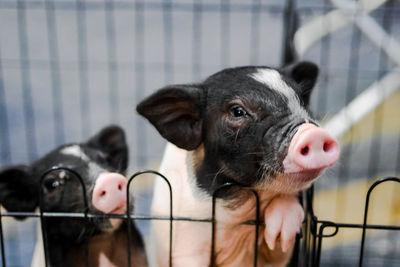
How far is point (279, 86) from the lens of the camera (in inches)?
38.2

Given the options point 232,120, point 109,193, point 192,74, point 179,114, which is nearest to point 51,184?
point 109,193

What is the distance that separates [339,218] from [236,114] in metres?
1.31

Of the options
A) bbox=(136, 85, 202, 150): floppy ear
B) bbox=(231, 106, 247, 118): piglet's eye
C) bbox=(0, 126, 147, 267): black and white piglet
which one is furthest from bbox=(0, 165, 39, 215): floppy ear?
bbox=(231, 106, 247, 118): piglet's eye

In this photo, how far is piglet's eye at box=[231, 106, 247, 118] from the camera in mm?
968

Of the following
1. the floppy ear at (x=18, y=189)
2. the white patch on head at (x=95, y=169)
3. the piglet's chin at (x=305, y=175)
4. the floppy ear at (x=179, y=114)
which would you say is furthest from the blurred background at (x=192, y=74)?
the piglet's chin at (x=305, y=175)

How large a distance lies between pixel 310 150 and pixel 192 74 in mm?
2046

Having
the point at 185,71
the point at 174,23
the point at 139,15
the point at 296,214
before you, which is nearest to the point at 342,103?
the point at 185,71

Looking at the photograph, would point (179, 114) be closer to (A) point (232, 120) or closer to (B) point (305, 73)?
(A) point (232, 120)

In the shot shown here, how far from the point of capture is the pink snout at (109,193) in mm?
1057

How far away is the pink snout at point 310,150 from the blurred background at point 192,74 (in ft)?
3.22

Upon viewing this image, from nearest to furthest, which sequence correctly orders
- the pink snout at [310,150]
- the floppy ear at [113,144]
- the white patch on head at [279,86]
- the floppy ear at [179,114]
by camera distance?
the pink snout at [310,150] < the white patch on head at [279,86] < the floppy ear at [179,114] < the floppy ear at [113,144]

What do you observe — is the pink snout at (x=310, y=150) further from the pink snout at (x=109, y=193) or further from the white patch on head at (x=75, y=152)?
the white patch on head at (x=75, y=152)

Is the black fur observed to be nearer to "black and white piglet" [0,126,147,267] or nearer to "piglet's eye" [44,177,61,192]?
"black and white piglet" [0,126,147,267]

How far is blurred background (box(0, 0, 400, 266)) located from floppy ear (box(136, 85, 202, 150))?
85cm
